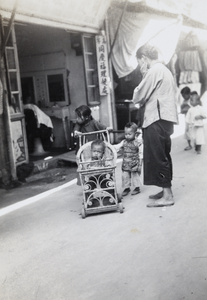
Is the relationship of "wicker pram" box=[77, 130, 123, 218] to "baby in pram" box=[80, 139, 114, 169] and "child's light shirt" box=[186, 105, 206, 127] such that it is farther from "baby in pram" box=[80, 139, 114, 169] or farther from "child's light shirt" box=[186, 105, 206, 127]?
"child's light shirt" box=[186, 105, 206, 127]

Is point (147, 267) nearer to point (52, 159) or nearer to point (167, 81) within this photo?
point (167, 81)

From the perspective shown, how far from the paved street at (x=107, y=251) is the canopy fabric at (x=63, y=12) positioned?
3461 millimetres

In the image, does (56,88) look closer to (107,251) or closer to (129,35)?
(129,35)

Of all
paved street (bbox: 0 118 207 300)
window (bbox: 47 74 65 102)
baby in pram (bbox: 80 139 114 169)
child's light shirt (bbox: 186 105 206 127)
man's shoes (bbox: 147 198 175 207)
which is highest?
window (bbox: 47 74 65 102)

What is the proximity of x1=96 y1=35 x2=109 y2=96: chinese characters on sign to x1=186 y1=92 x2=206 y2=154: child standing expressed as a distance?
2.47m

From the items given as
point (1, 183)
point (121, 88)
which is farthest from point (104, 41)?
point (1, 183)

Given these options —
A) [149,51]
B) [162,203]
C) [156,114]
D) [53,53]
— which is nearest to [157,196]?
[162,203]

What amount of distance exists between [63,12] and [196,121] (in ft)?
12.1

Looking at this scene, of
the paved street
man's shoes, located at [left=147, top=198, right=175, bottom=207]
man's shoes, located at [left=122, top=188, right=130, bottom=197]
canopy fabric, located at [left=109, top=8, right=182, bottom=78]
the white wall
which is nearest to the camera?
the paved street

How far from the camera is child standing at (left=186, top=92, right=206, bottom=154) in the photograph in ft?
26.9

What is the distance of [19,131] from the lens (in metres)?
7.62

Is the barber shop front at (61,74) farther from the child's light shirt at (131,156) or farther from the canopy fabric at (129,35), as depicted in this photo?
the child's light shirt at (131,156)

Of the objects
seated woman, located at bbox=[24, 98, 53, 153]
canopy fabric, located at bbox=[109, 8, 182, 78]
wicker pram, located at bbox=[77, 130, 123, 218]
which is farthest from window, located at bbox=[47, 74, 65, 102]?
wicker pram, located at bbox=[77, 130, 123, 218]

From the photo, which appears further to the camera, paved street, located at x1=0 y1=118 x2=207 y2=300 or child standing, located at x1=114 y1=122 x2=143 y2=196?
child standing, located at x1=114 y1=122 x2=143 y2=196
